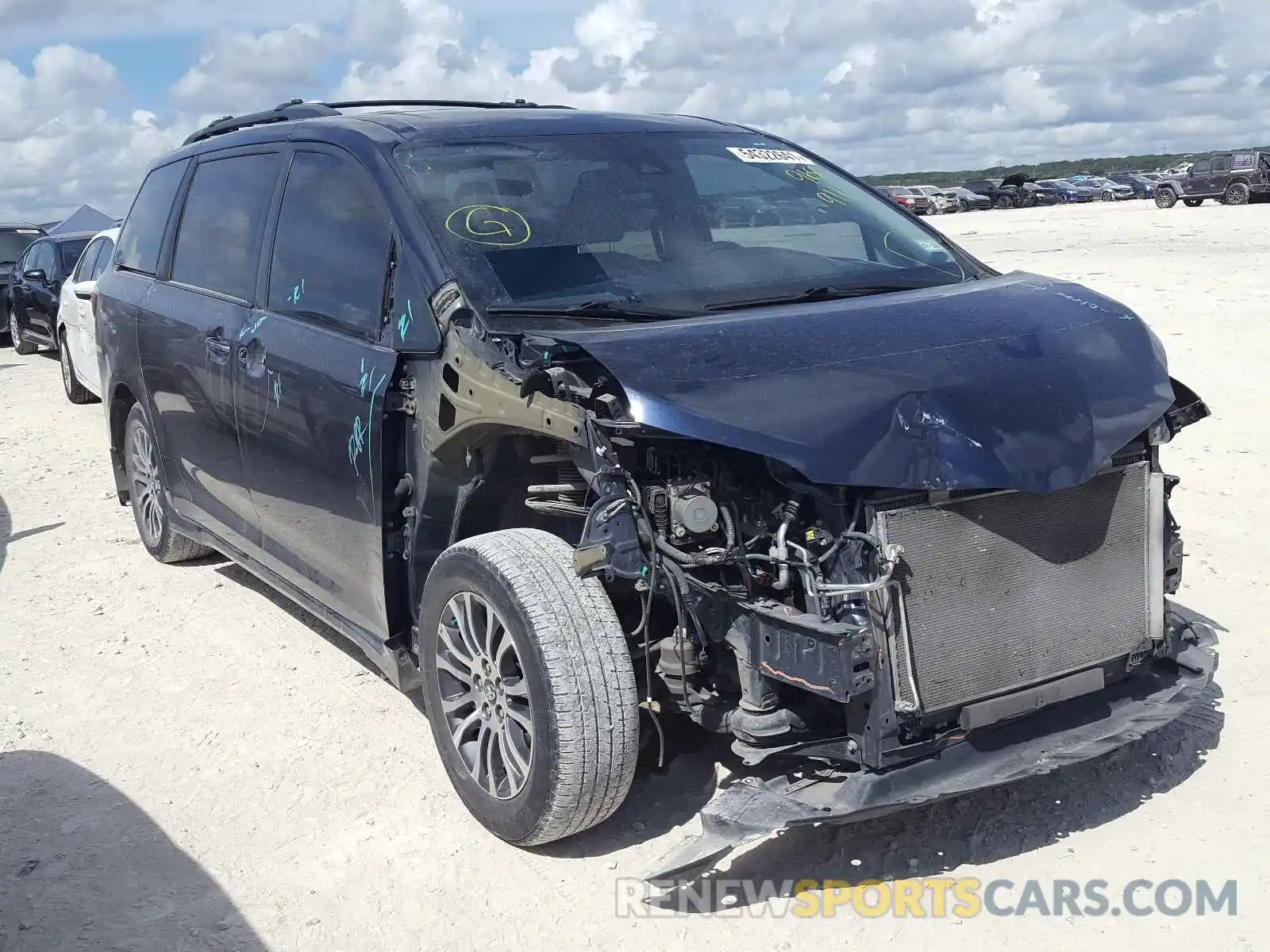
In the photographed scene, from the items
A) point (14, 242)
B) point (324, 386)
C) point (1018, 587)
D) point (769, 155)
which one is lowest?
point (1018, 587)

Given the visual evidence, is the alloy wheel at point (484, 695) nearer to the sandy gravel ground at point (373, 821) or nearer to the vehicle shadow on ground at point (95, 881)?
the sandy gravel ground at point (373, 821)

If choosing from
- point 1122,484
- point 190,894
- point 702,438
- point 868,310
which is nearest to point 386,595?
point 190,894

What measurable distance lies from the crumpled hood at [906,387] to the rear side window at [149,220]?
319cm

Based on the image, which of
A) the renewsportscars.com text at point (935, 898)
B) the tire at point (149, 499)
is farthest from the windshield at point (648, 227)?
the tire at point (149, 499)

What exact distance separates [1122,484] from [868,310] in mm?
840

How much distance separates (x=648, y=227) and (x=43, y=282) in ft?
46.2

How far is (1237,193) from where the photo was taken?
3722 centimetres

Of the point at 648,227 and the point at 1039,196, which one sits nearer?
the point at 648,227

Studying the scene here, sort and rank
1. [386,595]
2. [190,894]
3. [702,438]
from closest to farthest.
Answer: [702,438], [190,894], [386,595]

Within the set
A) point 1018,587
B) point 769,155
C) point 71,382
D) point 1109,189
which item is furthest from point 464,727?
point 1109,189

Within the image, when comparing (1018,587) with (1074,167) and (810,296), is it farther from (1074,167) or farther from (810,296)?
(1074,167)

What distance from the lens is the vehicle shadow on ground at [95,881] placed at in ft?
10.9

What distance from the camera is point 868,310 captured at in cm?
354

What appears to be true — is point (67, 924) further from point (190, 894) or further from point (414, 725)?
point (414, 725)
